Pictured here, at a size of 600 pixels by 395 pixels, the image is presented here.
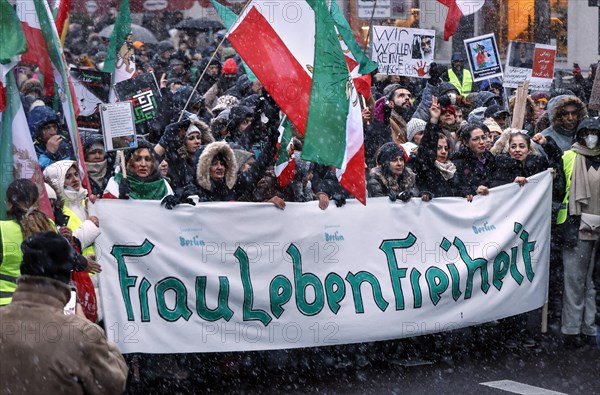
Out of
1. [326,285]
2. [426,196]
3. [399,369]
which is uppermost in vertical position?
[426,196]

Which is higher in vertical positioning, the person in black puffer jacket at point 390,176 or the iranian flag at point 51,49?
the iranian flag at point 51,49

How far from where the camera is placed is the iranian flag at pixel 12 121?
706 centimetres

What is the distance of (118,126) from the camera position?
313 inches

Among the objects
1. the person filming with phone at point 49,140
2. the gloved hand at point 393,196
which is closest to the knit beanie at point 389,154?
the gloved hand at point 393,196

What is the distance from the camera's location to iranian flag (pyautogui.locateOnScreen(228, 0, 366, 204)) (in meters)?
7.66

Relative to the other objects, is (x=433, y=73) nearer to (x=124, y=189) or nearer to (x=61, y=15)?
(x=61, y=15)

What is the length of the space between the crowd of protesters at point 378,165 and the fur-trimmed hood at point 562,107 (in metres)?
0.01

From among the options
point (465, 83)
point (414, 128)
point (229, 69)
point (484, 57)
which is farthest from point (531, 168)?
point (465, 83)

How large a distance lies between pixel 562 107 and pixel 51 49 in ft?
15.7

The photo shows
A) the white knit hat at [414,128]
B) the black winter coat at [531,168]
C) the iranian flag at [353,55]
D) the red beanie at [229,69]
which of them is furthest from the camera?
the red beanie at [229,69]

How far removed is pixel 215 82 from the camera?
14.1 metres

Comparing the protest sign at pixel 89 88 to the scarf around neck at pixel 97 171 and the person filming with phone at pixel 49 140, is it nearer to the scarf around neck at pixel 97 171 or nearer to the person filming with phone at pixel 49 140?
the person filming with phone at pixel 49 140

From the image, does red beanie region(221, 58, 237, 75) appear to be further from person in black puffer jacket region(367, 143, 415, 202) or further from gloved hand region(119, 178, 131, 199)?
gloved hand region(119, 178, 131, 199)

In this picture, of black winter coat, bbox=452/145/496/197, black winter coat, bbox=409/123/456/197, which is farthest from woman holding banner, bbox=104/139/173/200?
black winter coat, bbox=452/145/496/197
